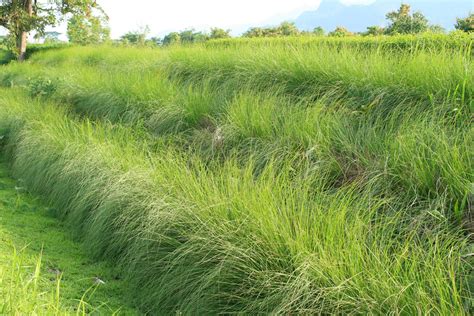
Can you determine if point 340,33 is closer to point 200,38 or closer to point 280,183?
point 200,38

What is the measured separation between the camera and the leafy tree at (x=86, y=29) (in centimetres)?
1942

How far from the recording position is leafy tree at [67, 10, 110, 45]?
1942cm

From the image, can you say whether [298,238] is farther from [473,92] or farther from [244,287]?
[473,92]

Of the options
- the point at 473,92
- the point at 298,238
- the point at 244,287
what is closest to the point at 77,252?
the point at 244,287

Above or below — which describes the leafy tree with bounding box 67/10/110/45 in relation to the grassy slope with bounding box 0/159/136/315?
above

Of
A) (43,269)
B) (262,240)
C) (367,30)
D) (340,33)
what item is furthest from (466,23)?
(43,269)

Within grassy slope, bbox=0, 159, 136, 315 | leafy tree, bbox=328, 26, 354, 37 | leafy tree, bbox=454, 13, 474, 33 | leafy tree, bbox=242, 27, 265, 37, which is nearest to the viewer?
grassy slope, bbox=0, 159, 136, 315

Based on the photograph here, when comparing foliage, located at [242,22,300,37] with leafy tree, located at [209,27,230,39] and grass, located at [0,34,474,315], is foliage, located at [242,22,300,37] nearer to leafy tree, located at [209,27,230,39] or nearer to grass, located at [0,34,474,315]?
leafy tree, located at [209,27,230,39]

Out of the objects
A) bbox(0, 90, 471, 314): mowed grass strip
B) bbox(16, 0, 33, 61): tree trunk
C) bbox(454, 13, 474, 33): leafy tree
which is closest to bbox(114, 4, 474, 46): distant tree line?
bbox(454, 13, 474, 33): leafy tree

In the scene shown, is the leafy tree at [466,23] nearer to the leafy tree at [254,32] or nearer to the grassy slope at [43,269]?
the leafy tree at [254,32]

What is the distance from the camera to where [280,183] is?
3641 millimetres

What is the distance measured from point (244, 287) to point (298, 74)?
144 inches

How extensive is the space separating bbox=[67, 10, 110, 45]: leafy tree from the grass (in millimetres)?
13489

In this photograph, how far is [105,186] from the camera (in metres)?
4.24
